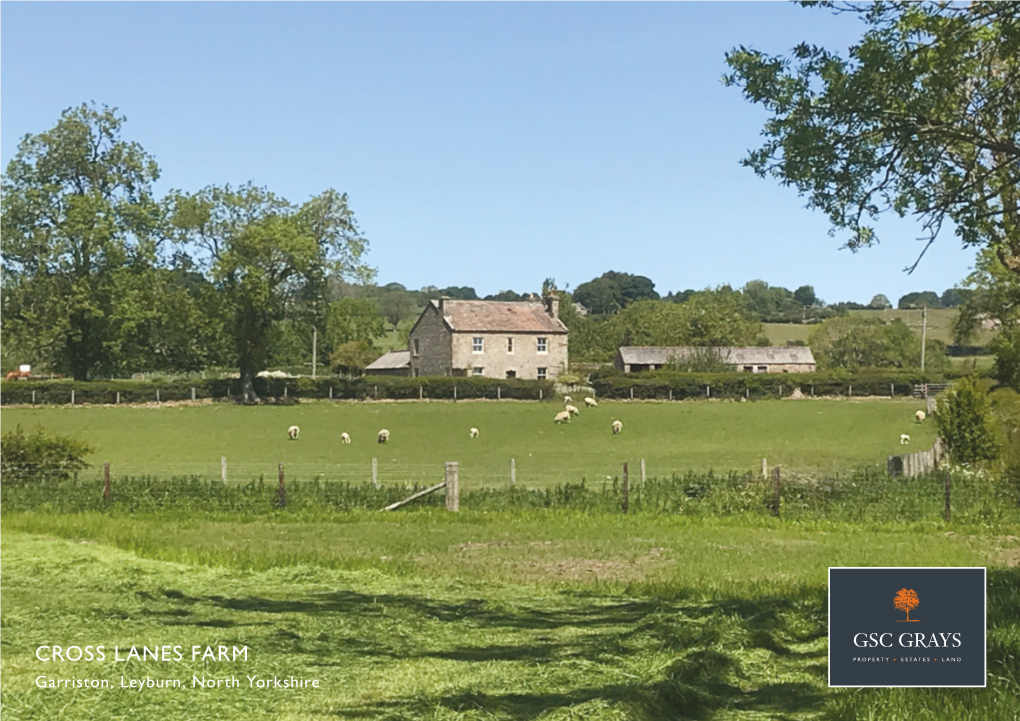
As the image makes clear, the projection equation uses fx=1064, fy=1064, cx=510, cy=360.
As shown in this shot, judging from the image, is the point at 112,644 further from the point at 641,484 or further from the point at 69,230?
the point at 69,230

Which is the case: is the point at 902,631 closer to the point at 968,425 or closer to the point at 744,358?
the point at 968,425

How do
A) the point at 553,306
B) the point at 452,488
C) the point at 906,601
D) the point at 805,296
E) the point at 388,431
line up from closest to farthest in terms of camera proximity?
the point at 906,601 → the point at 452,488 → the point at 388,431 → the point at 553,306 → the point at 805,296

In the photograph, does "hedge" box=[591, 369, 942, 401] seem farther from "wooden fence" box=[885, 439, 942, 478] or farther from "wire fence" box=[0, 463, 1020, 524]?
"wire fence" box=[0, 463, 1020, 524]

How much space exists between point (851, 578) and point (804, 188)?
3.87 meters

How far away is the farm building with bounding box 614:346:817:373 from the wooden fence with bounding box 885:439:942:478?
64.6 m

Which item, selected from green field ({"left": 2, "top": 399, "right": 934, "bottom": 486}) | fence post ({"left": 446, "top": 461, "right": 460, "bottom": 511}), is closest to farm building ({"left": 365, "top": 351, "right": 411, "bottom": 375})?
green field ({"left": 2, "top": 399, "right": 934, "bottom": 486})

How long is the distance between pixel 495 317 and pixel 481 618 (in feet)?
229

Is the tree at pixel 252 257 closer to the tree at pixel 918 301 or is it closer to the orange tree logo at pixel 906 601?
the orange tree logo at pixel 906 601

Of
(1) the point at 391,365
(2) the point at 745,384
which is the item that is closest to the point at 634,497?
(2) the point at 745,384

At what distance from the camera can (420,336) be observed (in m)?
82.4

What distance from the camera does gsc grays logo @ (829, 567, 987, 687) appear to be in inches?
274

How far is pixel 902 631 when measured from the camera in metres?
7.05

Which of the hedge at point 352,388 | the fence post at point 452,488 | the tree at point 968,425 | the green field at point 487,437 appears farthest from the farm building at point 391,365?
the fence post at point 452,488

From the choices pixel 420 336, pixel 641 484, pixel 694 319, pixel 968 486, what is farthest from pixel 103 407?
pixel 694 319
